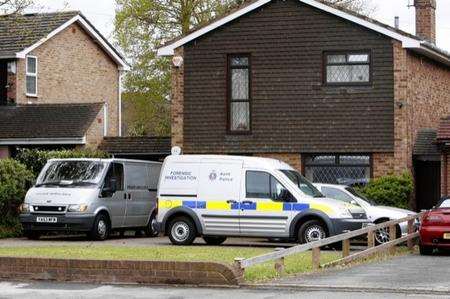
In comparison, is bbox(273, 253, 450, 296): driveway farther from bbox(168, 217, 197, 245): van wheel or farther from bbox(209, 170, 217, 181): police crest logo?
bbox(168, 217, 197, 245): van wheel

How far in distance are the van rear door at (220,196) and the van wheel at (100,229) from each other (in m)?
3.14

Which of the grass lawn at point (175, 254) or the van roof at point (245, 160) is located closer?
the grass lawn at point (175, 254)

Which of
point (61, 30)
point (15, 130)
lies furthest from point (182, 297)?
point (61, 30)

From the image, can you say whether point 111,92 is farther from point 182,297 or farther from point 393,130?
point 182,297

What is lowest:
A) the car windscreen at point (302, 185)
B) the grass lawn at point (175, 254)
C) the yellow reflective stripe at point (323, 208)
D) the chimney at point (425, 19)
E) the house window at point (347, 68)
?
the grass lawn at point (175, 254)

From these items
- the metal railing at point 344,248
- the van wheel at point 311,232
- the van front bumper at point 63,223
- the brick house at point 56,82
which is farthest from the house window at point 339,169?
the brick house at point 56,82

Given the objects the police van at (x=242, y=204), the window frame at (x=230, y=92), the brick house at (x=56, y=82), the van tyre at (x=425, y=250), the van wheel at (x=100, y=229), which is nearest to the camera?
the van tyre at (x=425, y=250)

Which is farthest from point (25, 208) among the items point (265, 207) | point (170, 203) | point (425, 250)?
point (425, 250)

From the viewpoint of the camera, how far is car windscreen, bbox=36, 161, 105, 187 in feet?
80.2

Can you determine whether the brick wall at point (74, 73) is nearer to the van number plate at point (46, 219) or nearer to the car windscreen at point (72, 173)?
the car windscreen at point (72, 173)

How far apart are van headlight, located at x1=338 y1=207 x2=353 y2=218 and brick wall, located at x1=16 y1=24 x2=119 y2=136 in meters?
17.6

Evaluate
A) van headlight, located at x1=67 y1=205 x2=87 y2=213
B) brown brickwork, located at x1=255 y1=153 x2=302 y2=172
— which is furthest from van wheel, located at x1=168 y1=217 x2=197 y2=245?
brown brickwork, located at x1=255 y1=153 x2=302 y2=172

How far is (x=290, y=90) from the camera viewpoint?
28906 mm

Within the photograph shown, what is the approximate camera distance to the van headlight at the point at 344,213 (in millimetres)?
21438
